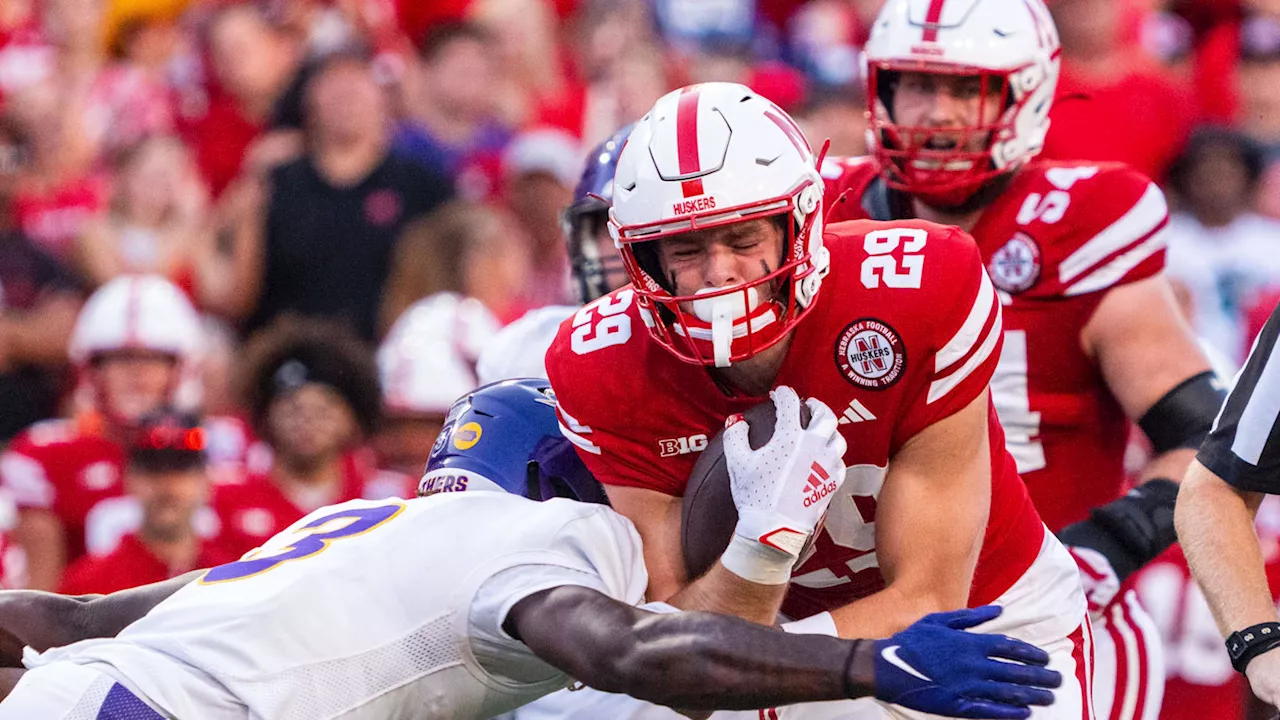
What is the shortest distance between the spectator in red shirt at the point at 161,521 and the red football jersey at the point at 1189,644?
9.85 feet

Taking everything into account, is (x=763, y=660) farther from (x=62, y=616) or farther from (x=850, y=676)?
(x=62, y=616)

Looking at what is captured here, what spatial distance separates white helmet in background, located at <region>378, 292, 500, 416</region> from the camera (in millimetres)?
6730

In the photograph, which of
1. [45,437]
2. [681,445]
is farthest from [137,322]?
[681,445]

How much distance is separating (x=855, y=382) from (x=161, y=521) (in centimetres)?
315

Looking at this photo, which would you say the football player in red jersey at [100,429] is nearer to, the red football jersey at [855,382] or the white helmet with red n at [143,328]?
the white helmet with red n at [143,328]

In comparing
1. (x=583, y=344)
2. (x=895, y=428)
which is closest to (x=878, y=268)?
(x=895, y=428)

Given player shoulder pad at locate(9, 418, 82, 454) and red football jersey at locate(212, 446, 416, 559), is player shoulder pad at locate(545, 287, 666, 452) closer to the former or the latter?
red football jersey at locate(212, 446, 416, 559)

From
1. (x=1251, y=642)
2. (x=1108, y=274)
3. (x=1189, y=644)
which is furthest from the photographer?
(x=1189, y=644)

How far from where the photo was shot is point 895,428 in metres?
3.65

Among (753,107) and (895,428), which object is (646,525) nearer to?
(895,428)

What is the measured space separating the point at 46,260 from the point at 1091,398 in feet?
15.5

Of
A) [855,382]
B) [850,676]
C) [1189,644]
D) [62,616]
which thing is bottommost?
[1189,644]

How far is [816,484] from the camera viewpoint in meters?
3.31

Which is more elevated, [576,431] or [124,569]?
[576,431]
